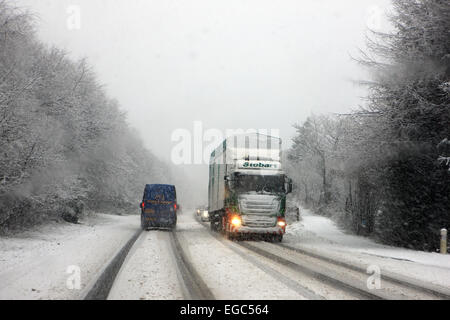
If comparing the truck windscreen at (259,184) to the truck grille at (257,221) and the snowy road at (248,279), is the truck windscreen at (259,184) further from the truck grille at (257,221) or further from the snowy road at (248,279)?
the snowy road at (248,279)

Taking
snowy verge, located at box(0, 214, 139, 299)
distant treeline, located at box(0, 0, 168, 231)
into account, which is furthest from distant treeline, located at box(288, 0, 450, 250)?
distant treeline, located at box(0, 0, 168, 231)

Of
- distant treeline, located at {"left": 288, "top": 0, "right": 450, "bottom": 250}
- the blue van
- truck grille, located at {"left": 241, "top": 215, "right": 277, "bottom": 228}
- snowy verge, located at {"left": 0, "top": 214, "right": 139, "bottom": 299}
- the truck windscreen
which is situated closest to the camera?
snowy verge, located at {"left": 0, "top": 214, "right": 139, "bottom": 299}

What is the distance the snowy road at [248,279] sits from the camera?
298 inches

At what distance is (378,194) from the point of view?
2302 centimetres

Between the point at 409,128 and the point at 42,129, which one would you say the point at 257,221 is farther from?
the point at 42,129

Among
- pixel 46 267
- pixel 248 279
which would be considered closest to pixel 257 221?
pixel 248 279

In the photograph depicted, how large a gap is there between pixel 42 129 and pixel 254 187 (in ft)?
30.8

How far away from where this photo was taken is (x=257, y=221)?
61.9ft

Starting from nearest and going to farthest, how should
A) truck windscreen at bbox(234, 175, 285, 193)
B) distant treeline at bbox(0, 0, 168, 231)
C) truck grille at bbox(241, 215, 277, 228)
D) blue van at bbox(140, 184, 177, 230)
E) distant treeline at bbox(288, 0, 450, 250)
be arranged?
distant treeline at bbox(288, 0, 450, 250) < distant treeline at bbox(0, 0, 168, 231) < truck grille at bbox(241, 215, 277, 228) < truck windscreen at bbox(234, 175, 285, 193) < blue van at bbox(140, 184, 177, 230)

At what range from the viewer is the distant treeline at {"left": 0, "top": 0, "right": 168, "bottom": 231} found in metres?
16.0

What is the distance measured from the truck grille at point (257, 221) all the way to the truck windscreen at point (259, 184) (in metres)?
1.17

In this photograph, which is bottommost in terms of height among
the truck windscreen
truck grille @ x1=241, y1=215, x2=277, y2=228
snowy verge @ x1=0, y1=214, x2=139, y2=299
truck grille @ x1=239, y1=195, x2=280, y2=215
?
snowy verge @ x1=0, y1=214, x2=139, y2=299

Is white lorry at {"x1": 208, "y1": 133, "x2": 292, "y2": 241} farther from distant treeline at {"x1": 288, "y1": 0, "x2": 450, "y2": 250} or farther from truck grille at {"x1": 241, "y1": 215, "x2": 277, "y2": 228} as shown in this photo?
distant treeline at {"x1": 288, "y1": 0, "x2": 450, "y2": 250}
